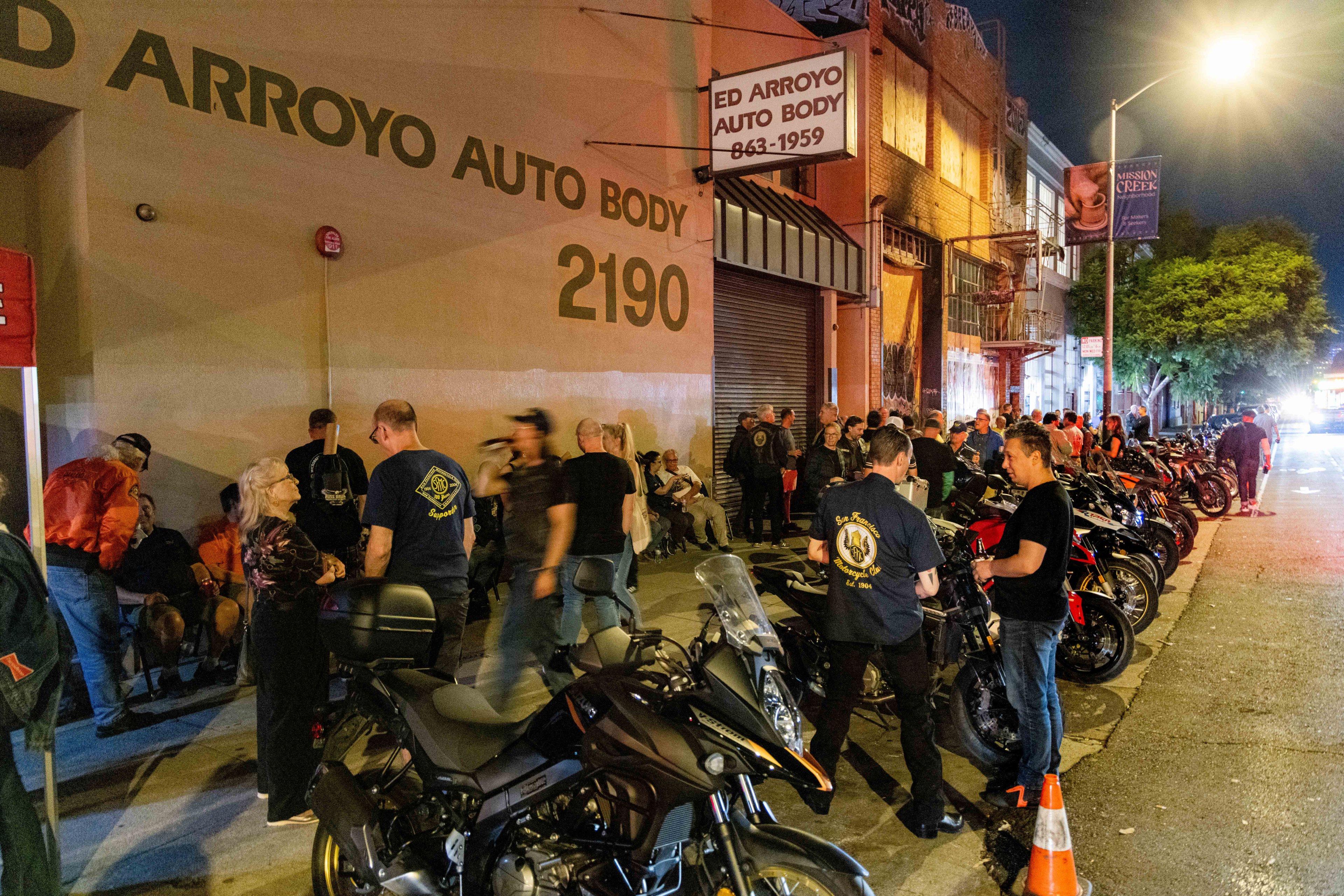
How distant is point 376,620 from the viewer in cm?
312

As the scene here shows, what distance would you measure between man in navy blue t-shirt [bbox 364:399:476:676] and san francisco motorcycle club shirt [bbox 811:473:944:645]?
6.94ft

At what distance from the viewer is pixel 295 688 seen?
406 cm

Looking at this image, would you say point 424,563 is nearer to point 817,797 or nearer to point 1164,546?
point 817,797

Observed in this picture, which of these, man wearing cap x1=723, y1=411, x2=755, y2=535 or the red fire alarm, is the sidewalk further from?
man wearing cap x1=723, y1=411, x2=755, y2=535

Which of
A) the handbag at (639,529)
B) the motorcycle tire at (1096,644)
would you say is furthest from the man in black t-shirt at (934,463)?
the handbag at (639,529)

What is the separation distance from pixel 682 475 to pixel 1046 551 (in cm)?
727

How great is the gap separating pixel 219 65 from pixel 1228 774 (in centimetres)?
830

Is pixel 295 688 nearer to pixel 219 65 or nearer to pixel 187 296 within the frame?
pixel 187 296

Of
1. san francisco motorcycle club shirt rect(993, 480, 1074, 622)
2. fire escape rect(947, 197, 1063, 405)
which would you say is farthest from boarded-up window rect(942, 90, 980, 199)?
san francisco motorcycle club shirt rect(993, 480, 1074, 622)

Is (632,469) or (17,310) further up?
(17,310)

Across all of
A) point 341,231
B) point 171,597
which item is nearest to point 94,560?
point 171,597

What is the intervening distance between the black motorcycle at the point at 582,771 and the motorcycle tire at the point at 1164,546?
25.7 feet

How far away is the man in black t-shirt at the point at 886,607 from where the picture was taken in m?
3.89

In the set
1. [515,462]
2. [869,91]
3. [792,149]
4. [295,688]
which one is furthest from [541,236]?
[869,91]
